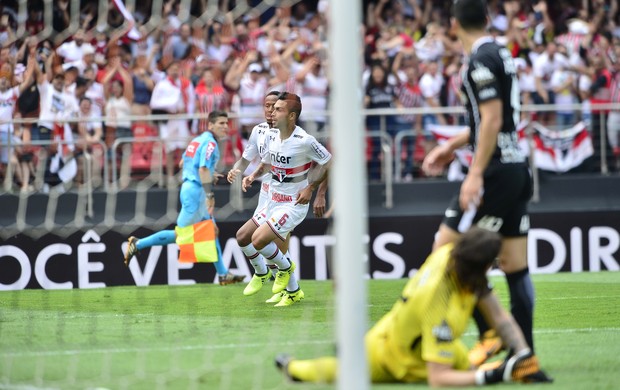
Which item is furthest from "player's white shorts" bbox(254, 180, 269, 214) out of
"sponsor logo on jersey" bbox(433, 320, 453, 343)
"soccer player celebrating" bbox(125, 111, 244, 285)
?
"sponsor logo on jersey" bbox(433, 320, 453, 343)

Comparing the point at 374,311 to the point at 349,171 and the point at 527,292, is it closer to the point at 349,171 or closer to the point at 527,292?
the point at 527,292

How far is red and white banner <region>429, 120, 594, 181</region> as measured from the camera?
1608 centimetres

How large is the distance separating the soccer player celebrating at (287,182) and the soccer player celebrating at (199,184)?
1376mm

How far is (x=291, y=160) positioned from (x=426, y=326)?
562 centimetres

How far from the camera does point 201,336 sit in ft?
28.1

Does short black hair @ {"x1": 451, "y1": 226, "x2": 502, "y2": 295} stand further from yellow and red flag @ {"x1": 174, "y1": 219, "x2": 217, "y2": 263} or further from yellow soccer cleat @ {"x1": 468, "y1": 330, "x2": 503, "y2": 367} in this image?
yellow and red flag @ {"x1": 174, "y1": 219, "x2": 217, "y2": 263}

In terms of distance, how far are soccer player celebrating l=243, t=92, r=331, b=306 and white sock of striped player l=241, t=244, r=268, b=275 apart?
0.28 feet

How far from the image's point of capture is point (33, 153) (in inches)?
580

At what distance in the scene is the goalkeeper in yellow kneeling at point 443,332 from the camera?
594 cm

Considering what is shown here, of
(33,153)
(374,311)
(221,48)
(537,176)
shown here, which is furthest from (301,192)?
(537,176)

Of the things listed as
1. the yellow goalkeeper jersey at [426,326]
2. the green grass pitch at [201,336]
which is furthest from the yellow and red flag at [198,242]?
the yellow goalkeeper jersey at [426,326]

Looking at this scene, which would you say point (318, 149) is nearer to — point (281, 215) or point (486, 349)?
point (281, 215)

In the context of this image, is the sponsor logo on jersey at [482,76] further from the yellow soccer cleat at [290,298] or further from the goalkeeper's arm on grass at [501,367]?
the yellow soccer cleat at [290,298]

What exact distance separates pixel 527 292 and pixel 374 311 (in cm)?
395
